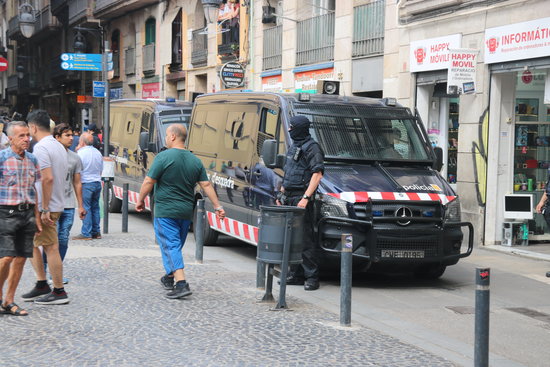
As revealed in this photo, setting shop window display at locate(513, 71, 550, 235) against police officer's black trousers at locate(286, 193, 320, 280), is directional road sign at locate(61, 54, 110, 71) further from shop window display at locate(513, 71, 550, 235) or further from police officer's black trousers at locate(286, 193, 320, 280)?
police officer's black trousers at locate(286, 193, 320, 280)

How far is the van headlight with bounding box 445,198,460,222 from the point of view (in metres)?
10.0

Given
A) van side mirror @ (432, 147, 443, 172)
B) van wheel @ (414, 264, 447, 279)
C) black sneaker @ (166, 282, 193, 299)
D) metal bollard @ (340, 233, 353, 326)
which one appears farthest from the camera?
van side mirror @ (432, 147, 443, 172)

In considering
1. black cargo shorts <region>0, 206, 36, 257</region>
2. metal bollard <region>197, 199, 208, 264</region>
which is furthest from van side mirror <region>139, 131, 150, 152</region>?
black cargo shorts <region>0, 206, 36, 257</region>

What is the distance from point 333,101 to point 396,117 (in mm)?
883

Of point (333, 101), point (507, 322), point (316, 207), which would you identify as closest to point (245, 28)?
point (333, 101)

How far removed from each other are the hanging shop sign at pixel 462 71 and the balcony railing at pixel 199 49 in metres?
14.4

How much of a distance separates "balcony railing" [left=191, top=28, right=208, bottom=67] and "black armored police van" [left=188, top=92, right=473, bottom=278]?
14549mm

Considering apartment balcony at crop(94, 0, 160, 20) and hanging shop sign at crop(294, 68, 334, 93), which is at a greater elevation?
apartment balcony at crop(94, 0, 160, 20)

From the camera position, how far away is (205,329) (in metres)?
7.32

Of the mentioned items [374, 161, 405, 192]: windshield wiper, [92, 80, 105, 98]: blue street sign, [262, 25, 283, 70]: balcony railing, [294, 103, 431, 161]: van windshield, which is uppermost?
[262, 25, 283, 70]: balcony railing

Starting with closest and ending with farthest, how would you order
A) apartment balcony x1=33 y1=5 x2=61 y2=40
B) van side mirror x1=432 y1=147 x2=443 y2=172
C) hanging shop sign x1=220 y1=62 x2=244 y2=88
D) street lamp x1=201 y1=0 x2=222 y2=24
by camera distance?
van side mirror x1=432 y1=147 x2=443 y2=172 < street lamp x1=201 y1=0 x2=222 y2=24 < hanging shop sign x1=220 y1=62 x2=244 y2=88 < apartment balcony x1=33 y1=5 x2=61 y2=40

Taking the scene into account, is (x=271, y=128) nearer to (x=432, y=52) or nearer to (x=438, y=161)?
(x=438, y=161)

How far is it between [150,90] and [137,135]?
15.6 meters

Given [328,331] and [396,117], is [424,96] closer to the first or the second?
[396,117]
